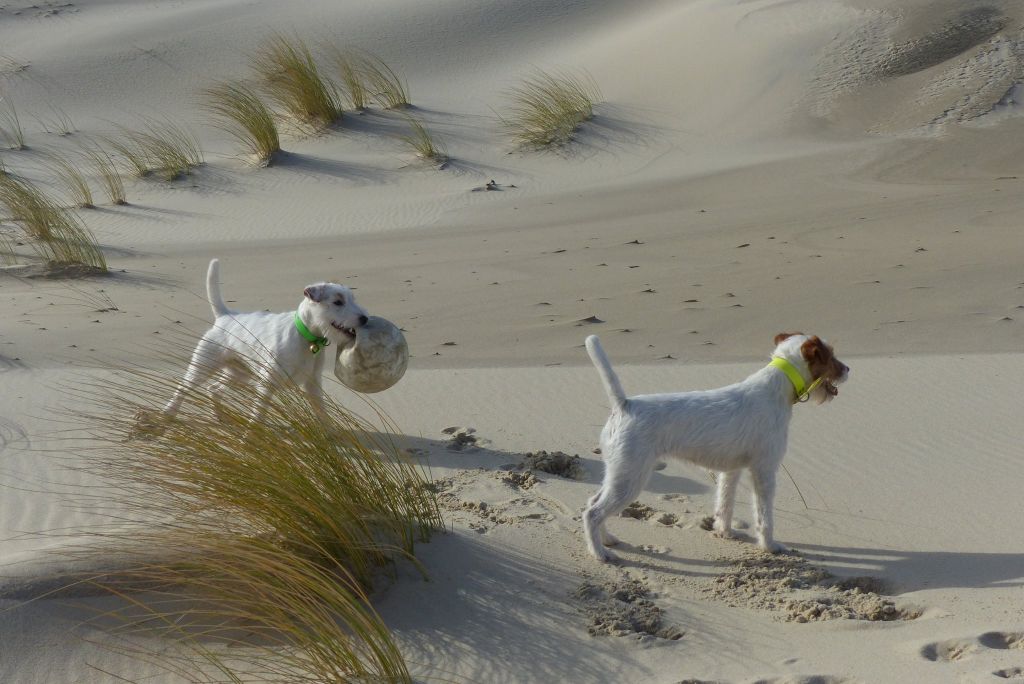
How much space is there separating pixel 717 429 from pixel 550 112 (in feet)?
43.1

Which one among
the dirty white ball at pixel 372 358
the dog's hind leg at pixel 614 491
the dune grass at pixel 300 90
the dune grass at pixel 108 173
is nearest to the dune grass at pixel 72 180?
the dune grass at pixel 108 173

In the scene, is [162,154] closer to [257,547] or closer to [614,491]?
[614,491]

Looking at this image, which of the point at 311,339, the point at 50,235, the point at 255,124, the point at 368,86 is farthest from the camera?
the point at 368,86

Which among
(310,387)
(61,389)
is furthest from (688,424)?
(61,389)

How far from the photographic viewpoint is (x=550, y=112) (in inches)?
687

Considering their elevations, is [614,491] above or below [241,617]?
above

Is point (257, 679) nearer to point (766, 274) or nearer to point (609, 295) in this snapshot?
point (609, 295)

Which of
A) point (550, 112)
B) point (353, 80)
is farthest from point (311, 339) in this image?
point (353, 80)

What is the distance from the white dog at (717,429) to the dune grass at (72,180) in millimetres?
12529

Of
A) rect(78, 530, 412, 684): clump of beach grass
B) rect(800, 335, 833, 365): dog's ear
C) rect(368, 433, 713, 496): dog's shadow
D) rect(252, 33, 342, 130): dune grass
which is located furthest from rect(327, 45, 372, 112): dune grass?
rect(78, 530, 412, 684): clump of beach grass

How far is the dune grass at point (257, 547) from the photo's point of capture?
12.5 feet

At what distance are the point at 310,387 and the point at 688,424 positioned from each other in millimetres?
2121

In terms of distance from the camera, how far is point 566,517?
18.0 feet

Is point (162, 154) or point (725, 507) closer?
point (725, 507)
